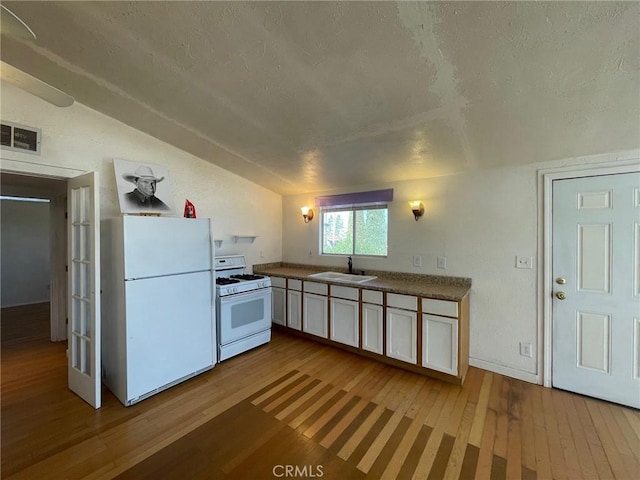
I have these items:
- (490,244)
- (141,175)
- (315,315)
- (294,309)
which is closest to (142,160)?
(141,175)

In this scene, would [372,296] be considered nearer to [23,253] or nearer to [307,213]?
[307,213]

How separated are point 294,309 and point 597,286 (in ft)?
10.1

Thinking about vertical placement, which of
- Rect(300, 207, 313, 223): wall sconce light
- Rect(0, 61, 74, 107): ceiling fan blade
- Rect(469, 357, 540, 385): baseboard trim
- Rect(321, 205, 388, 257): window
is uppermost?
Rect(0, 61, 74, 107): ceiling fan blade

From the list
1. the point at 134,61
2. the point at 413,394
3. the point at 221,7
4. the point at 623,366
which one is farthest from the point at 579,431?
the point at 134,61

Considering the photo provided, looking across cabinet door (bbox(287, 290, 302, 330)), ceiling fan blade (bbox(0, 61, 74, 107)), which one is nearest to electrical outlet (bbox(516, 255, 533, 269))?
cabinet door (bbox(287, 290, 302, 330))

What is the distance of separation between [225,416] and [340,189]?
2.91 metres

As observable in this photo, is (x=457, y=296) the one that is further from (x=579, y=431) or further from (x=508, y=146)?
(x=508, y=146)

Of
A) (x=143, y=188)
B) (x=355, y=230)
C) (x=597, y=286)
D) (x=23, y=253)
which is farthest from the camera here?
(x=23, y=253)

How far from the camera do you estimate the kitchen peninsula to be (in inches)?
98.7

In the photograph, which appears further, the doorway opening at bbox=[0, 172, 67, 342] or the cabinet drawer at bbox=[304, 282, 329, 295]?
the doorway opening at bbox=[0, 172, 67, 342]

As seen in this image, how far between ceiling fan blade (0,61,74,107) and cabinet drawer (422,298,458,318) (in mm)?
2950

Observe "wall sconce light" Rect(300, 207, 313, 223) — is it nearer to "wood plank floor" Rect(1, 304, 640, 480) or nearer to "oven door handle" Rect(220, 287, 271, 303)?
"oven door handle" Rect(220, 287, 271, 303)

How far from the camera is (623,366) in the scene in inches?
86.0

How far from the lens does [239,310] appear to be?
10.2ft
